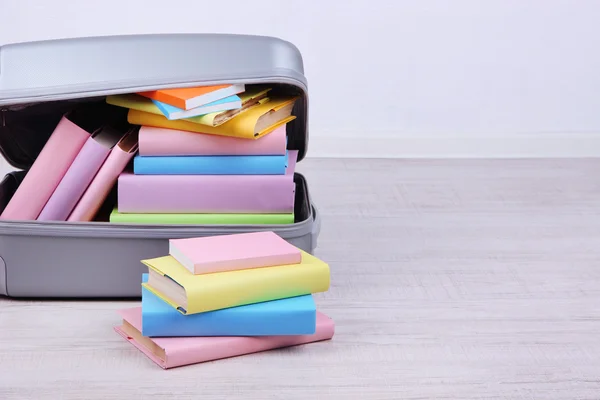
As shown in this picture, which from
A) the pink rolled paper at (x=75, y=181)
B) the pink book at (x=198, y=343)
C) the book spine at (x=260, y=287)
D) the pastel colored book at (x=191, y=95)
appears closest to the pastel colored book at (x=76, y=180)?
the pink rolled paper at (x=75, y=181)

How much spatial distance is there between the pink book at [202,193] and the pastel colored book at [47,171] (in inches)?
3.6

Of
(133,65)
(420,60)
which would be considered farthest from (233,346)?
(420,60)

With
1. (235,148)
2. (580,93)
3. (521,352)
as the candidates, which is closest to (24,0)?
(235,148)

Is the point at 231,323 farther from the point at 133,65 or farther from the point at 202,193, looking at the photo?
the point at 133,65

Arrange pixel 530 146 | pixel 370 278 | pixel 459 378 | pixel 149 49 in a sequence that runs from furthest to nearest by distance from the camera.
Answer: pixel 530 146 → pixel 370 278 → pixel 149 49 → pixel 459 378

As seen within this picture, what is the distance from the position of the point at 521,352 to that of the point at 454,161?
1491mm

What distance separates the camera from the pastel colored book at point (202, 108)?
1.39 m

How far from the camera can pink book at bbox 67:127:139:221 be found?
1459mm

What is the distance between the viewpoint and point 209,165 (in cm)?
147

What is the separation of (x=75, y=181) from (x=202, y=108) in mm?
242

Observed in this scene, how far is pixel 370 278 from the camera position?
65.1 inches

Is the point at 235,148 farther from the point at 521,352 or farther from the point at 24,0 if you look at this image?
the point at 24,0

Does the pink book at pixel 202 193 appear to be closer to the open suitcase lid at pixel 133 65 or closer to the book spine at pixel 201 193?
the book spine at pixel 201 193

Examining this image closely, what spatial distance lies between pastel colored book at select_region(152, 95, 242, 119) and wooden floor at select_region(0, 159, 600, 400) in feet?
1.07
